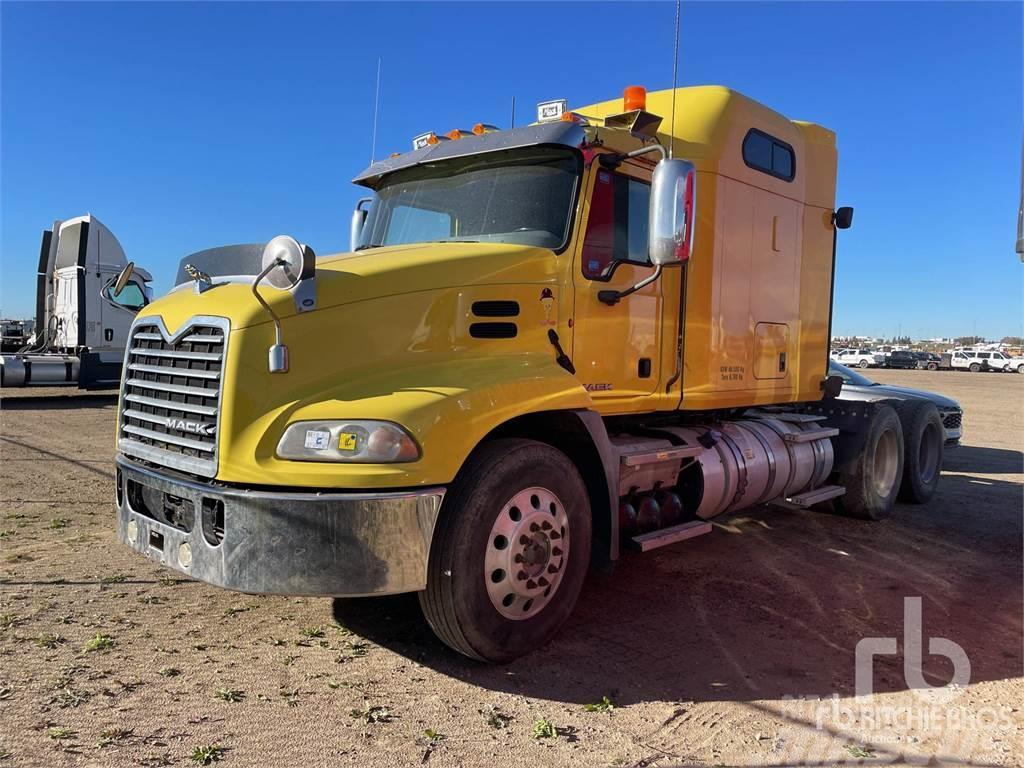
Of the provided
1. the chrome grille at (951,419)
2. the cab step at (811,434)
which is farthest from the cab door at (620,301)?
the chrome grille at (951,419)

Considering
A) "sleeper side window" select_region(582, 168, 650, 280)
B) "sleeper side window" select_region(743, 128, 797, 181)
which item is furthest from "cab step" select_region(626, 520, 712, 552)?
"sleeper side window" select_region(743, 128, 797, 181)

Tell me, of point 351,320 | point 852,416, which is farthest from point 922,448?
point 351,320

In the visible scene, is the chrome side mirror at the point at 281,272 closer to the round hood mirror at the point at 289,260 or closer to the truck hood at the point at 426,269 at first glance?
the round hood mirror at the point at 289,260

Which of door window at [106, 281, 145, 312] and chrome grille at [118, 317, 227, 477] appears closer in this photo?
chrome grille at [118, 317, 227, 477]

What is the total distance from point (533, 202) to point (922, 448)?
21.4 feet

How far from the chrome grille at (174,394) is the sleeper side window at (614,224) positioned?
2202 millimetres

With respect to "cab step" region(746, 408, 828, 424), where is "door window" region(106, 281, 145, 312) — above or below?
above

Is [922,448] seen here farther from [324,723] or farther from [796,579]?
[324,723]

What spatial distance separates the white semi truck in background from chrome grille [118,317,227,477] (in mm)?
12979

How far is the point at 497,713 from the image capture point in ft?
11.0

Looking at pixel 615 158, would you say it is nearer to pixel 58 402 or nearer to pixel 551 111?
pixel 551 111

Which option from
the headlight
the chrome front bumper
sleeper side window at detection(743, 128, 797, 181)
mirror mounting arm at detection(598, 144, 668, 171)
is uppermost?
sleeper side window at detection(743, 128, 797, 181)

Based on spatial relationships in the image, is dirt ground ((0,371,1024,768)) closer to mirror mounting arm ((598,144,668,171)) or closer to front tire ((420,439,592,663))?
front tire ((420,439,592,663))

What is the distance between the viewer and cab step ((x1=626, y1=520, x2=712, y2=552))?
4617 millimetres
